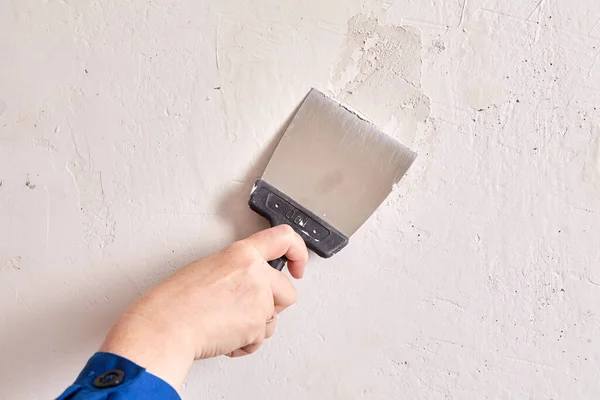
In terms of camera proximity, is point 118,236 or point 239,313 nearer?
point 239,313

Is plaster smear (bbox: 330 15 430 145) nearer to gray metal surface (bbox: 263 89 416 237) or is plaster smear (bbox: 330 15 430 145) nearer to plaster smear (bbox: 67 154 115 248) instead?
gray metal surface (bbox: 263 89 416 237)

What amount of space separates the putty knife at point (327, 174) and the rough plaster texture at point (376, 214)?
4 centimetres

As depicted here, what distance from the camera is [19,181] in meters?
0.85

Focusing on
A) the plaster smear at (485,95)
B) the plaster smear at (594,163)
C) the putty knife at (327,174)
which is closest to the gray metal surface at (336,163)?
the putty knife at (327,174)

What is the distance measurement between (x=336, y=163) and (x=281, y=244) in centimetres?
16

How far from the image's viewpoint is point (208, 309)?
0.64m

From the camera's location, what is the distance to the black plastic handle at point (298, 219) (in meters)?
0.76

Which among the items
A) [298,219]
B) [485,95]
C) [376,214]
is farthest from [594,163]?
[298,219]

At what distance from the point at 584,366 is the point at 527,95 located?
434 millimetres

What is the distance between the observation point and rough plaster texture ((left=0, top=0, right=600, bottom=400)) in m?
0.75

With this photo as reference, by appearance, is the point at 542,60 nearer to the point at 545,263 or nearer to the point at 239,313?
the point at 545,263

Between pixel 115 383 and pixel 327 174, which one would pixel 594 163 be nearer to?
pixel 327 174

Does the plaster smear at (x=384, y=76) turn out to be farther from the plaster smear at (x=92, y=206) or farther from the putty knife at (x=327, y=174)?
the plaster smear at (x=92, y=206)

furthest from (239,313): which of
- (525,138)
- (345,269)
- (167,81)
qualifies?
(525,138)
